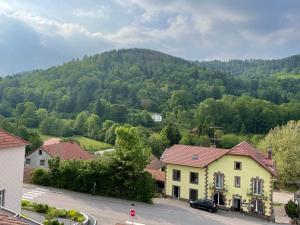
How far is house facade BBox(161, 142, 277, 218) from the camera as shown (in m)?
43.5

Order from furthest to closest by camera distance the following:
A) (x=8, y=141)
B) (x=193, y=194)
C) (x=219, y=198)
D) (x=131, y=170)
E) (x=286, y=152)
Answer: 1. (x=286, y=152)
2. (x=193, y=194)
3. (x=219, y=198)
4. (x=131, y=170)
5. (x=8, y=141)

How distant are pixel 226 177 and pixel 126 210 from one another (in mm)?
14783

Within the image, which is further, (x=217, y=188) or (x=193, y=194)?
(x=193, y=194)

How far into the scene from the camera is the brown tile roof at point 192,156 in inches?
1839

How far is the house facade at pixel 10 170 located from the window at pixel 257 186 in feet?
95.1

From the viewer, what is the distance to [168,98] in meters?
Result: 184

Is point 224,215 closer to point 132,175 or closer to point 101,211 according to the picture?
point 132,175

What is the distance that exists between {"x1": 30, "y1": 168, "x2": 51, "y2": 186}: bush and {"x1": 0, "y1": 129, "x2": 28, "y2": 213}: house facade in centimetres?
2047

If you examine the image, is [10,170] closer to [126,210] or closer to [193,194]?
[126,210]

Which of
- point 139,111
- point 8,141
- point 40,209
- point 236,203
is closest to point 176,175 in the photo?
point 236,203

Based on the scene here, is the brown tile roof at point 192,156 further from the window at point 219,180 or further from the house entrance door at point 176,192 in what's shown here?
the house entrance door at point 176,192

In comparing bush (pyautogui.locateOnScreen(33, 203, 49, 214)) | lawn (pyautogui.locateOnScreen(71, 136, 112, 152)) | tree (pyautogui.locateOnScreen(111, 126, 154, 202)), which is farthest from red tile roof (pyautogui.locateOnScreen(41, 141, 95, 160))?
lawn (pyautogui.locateOnScreen(71, 136, 112, 152))

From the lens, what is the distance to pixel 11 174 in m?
22.2

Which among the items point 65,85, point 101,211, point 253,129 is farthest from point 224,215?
point 65,85
